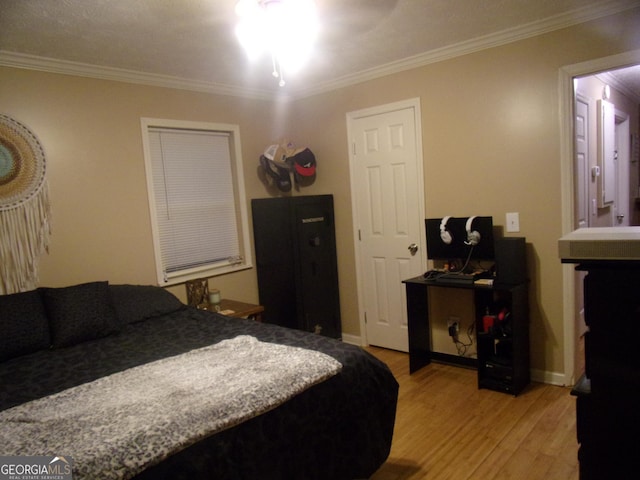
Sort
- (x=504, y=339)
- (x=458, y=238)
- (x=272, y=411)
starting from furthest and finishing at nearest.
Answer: (x=458, y=238) < (x=504, y=339) < (x=272, y=411)

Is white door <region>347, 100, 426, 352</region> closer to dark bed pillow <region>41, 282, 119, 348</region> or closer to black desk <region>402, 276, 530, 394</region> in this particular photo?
black desk <region>402, 276, 530, 394</region>

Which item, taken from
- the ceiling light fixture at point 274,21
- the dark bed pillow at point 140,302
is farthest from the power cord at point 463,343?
the ceiling light fixture at point 274,21

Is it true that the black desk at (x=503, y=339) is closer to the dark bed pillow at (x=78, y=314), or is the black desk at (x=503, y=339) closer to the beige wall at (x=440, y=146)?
the beige wall at (x=440, y=146)

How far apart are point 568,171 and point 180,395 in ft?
8.68

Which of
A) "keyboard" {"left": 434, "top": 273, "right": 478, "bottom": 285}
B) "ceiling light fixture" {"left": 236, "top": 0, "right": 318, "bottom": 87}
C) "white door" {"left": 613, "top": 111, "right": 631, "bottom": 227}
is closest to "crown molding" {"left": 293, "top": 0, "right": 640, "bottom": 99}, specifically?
"ceiling light fixture" {"left": 236, "top": 0, "right": 318, "bottom": 87}

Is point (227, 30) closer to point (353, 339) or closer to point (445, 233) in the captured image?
point (445, 233)

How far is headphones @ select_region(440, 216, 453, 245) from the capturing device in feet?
10.6

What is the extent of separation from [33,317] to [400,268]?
2643mm

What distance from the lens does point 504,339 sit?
2.94 m

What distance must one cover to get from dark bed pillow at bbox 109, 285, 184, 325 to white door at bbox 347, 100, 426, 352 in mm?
1715

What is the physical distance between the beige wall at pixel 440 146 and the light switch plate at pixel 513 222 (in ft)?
0.12

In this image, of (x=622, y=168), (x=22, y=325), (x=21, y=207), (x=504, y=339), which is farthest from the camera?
(x=622, y=168)

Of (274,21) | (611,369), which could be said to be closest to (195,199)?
(274,21)

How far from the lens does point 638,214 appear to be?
5395mm
